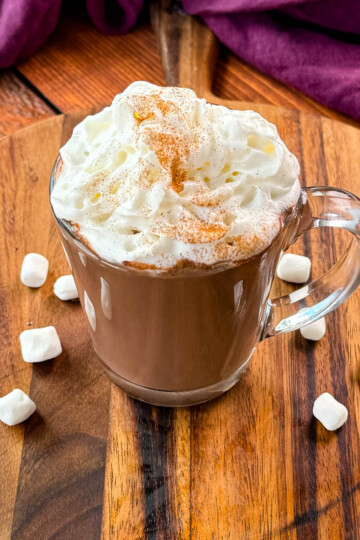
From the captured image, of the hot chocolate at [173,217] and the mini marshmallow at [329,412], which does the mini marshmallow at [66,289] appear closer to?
the hot chocolate at [173,217]

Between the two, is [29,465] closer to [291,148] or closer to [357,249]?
[357,249]

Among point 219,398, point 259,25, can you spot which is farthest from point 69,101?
point 219,398

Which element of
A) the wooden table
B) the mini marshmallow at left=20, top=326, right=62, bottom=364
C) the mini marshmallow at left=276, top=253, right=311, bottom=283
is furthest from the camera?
the mini marshmallow at left=276, top=253, right=311, bottom=283

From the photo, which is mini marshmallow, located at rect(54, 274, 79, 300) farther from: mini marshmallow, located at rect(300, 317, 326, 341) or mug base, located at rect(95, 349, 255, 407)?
mini marshmallow, located at rect(300, 317, 326, 341)

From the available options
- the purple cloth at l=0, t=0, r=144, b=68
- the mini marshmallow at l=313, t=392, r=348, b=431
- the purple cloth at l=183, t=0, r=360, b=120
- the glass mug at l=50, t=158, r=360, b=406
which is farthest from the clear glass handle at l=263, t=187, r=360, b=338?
the purple cloth at l=0, t=0, r=144, b=68

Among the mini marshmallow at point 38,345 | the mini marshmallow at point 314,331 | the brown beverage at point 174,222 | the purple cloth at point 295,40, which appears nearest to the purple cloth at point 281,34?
the purple cloth at point 295,40

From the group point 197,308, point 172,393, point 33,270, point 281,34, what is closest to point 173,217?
point 197,308
